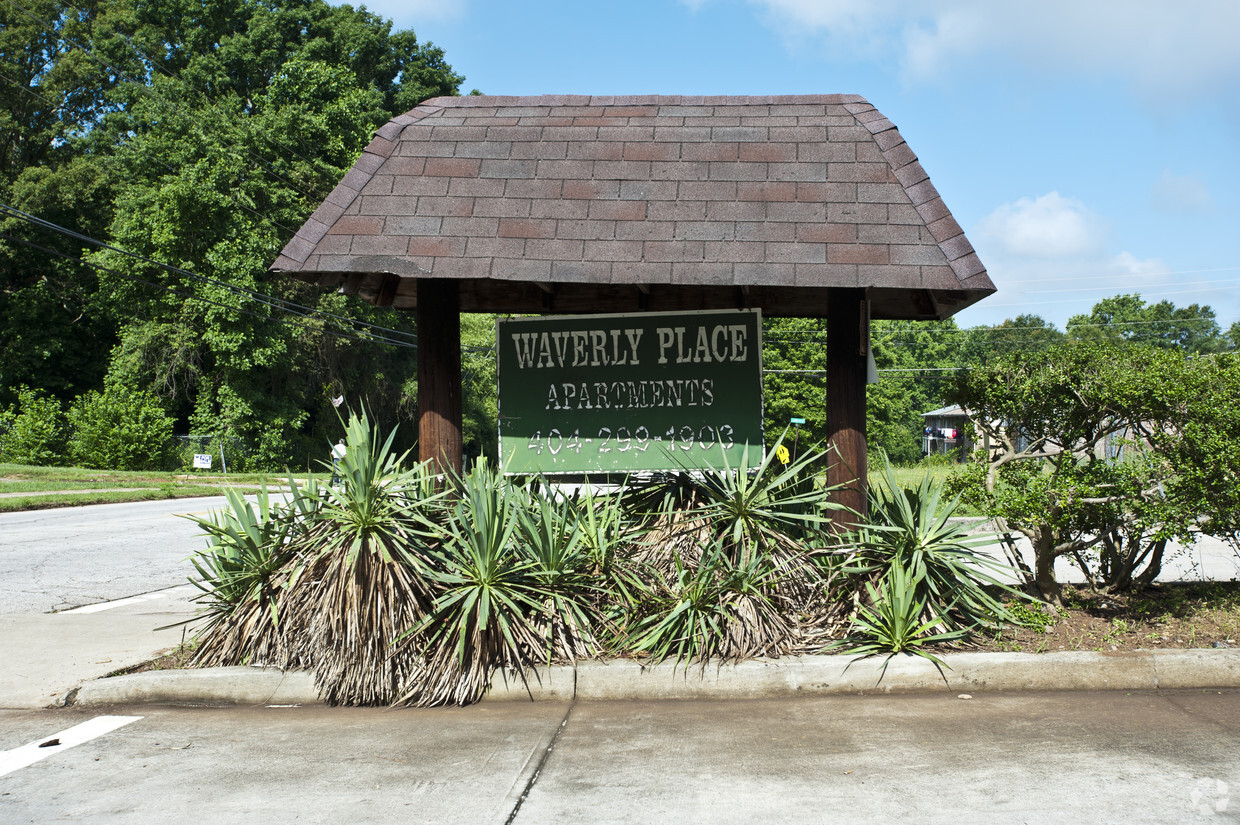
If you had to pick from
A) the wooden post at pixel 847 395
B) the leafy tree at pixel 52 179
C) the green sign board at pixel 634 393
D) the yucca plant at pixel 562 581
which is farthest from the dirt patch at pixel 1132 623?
the leafy tree at pixel 52 179

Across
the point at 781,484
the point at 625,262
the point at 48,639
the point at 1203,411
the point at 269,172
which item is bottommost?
the point at 48,639

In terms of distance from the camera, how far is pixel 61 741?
183 inches

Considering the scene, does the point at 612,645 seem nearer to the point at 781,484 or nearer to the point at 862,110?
the point at 781,484

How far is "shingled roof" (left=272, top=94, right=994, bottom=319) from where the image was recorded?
5.80m

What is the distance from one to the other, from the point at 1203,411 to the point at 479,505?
4.62m

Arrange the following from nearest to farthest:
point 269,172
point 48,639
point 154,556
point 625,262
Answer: point 625,262
point 48,639
point 154,556
point 269,172

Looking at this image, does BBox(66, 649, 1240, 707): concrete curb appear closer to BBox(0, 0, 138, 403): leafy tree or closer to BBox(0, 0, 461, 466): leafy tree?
BBox(0, 0, 461, 466): leafy tree

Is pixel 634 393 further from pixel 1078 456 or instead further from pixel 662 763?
pixel 1078 456

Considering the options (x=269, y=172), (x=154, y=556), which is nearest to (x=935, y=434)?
(x=269, y=172)

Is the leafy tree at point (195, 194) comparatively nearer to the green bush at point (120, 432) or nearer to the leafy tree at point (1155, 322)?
the green bush at point (120, 432)

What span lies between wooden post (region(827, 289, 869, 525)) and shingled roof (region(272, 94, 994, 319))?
0.40m

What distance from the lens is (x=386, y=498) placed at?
5.70 m

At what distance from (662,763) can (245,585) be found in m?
3.15

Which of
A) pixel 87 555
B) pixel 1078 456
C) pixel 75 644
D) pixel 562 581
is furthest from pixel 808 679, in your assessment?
pixel 87 555
